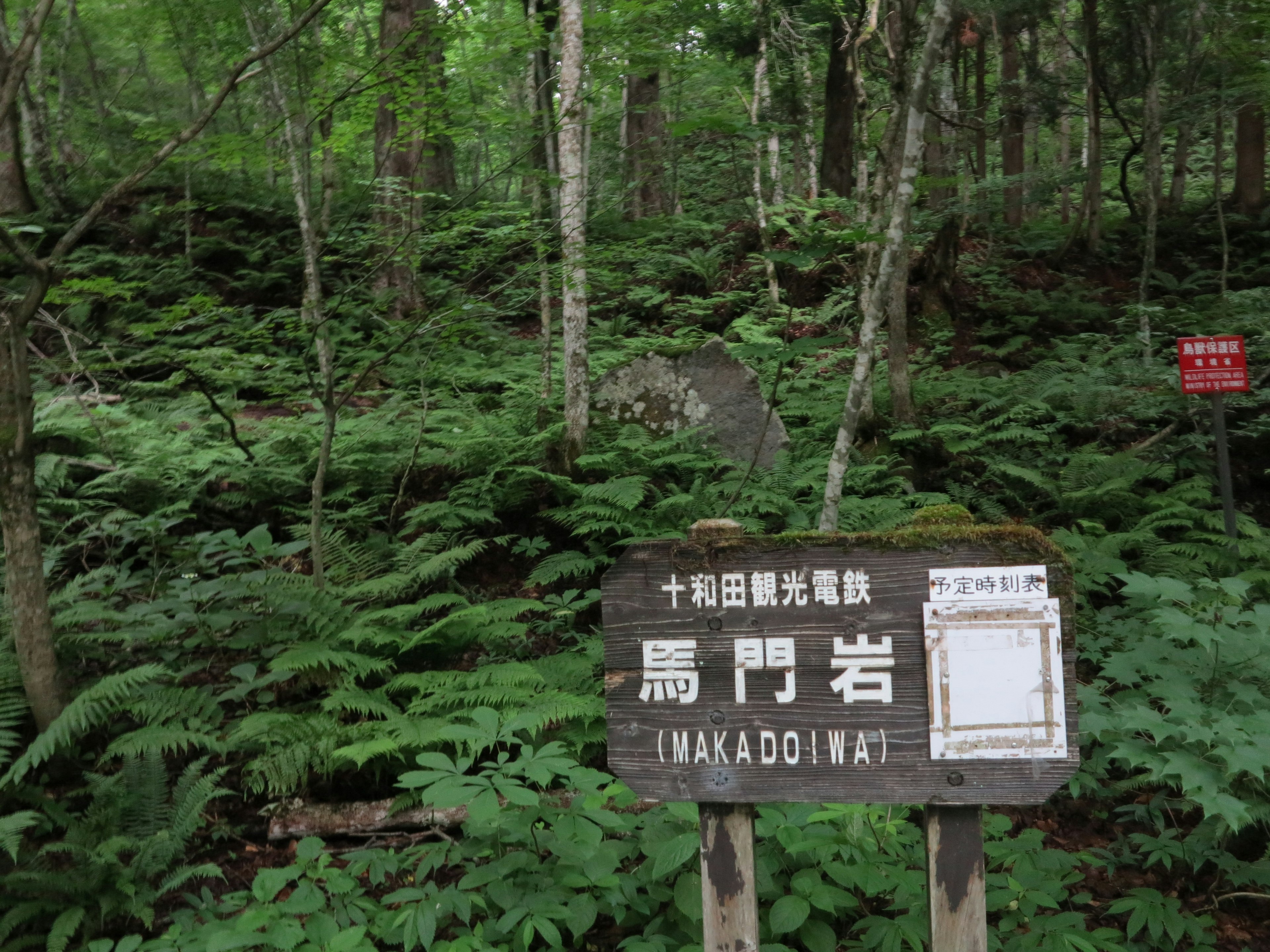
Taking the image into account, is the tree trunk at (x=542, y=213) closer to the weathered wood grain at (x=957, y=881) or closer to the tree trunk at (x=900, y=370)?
the tree trunk at (x=900, y=370)

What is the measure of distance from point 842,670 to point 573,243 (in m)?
5.12

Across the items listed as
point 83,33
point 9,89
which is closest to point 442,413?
point 9,89

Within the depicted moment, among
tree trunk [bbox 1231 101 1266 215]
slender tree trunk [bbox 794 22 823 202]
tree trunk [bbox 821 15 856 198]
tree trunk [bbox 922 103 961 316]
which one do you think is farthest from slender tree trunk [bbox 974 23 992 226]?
tree trunk [bbox 1231 101 1266 215]

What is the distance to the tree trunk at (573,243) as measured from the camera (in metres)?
6.54

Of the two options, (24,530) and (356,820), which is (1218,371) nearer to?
(356,820)

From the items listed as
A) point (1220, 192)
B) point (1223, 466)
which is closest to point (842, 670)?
point (1223, 466)

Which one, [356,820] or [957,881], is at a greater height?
[957,881]

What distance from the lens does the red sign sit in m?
5.97

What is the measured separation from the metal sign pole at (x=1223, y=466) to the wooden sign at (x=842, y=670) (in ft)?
15.5

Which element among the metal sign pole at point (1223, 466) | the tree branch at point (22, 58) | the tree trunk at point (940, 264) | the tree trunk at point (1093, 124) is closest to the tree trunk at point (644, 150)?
the tree trunk at point (940, 264)

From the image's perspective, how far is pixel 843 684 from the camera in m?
2.16

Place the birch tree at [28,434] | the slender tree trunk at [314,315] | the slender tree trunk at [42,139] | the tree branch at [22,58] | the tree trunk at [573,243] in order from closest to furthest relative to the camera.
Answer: the tree branch at [22,58] → the birch tree at [28,434] → the slender tree trunk at [314,315] → the tree trunk at [573,243] → the slender tree trunk at [42,139]

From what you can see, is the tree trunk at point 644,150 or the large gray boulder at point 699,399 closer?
the large gray boulder at point 699,399

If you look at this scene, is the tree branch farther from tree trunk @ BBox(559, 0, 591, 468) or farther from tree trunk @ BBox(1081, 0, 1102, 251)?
tree trunk @ BBox(1081, 0, 1102, 251)
